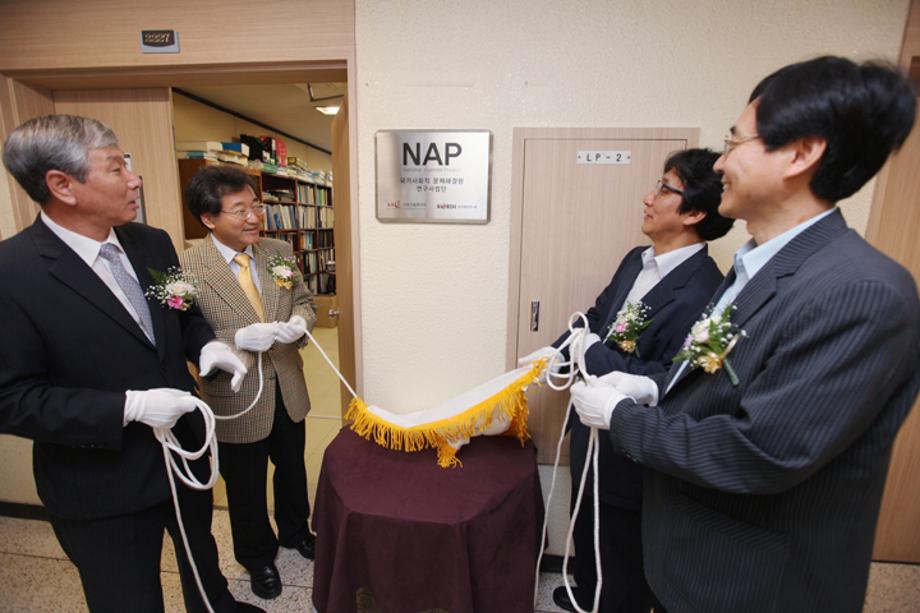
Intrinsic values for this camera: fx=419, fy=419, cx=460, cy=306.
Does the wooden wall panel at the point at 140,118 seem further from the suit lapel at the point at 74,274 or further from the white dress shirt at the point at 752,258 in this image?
the white dress shirt at the point at 752,258

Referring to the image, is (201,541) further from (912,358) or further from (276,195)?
(276,195)

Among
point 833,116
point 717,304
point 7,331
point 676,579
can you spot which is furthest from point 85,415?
point 833,116

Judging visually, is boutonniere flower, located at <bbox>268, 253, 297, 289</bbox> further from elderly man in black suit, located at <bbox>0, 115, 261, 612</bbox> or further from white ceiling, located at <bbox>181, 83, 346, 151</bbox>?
white ceiling, located at <bbox>181, 83, 346, 151</bbox>

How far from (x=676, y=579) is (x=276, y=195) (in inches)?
232

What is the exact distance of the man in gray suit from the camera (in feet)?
2.17

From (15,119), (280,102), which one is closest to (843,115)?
(15,119)

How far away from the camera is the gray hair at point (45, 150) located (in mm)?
1062

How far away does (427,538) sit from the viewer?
1.26m

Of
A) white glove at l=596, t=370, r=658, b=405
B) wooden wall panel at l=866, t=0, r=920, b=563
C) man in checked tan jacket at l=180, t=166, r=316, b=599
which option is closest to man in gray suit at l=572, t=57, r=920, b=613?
white glove at l=596, t=370, r=658, b=405

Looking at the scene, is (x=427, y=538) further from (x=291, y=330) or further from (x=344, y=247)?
(x=344, y=247)

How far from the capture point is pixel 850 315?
65 cm

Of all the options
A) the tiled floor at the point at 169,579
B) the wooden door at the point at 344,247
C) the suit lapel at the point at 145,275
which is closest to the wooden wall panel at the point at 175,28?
the wooden door at the point at 344,247

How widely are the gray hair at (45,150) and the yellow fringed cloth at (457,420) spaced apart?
1111 mm

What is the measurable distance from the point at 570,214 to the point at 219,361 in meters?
1.42
